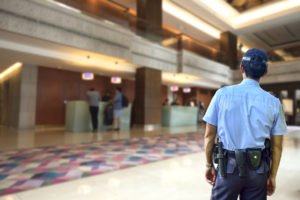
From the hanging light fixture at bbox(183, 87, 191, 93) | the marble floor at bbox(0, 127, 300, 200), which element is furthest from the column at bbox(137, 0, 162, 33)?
the marble floor at bbox(0, 127, 300, 200)

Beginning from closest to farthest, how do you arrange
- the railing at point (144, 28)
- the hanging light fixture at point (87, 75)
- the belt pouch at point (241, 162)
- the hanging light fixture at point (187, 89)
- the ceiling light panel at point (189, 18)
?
1. the belt pouch at point (241, 162)
2. the railing at point (144, 28)
3. the hanging light fixture at point (87, 75)
4. the ceiling light panel at point (189, 18)
5. the hanging light fixture at point (187, 89)

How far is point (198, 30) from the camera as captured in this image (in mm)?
18281

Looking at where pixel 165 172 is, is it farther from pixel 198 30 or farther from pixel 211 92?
pixel 211 92

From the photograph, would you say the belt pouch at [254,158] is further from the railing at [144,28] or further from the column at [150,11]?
the column at [150,11]

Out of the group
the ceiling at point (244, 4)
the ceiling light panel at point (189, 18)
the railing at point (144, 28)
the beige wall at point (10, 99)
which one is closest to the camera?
the railing at point (144, 28)

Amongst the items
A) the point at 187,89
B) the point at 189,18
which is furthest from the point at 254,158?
the point at 187,89

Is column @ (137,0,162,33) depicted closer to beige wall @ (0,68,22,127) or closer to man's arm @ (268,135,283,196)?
beige wall @ (0,68,22,127)

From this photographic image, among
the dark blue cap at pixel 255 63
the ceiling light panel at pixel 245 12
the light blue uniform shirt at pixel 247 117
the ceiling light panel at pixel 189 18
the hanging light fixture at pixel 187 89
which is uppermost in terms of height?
the ceiling light panel at pixel 245 12

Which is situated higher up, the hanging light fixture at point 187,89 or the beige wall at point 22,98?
the hanging light fixture at point 187,89

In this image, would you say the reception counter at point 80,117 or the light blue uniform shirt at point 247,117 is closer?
the light blue uniform shirt at point 247,117

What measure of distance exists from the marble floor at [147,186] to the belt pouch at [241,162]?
1514 mm

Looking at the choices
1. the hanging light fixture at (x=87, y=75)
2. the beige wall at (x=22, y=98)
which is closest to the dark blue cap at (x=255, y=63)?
the beige wall at (x=22, y=98)

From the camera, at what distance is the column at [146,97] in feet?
39.2

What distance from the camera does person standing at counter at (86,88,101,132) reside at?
30.7 feet
